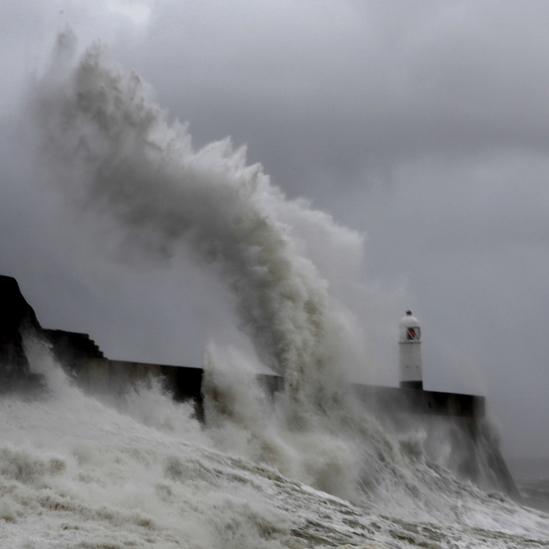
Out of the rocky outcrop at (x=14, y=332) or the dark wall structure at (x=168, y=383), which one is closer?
the rocky outcrop at (x=14, y=332)

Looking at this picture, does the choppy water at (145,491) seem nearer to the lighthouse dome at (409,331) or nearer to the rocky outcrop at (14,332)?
the rocky outcrop at (14,332)

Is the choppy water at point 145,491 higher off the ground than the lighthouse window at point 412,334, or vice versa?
the lighthouse window at point 412,334

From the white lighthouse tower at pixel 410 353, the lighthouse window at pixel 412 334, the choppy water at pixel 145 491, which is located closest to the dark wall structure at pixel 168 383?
the choppy water at pixel 145 491

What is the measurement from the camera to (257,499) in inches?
364

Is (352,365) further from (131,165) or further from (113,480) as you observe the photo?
(113,480)

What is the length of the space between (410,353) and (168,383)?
9627mm

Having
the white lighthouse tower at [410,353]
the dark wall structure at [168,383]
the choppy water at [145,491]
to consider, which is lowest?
the choppy water at [145,491]

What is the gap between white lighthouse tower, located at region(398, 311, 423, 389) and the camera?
20188 mm

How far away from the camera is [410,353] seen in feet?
67.4

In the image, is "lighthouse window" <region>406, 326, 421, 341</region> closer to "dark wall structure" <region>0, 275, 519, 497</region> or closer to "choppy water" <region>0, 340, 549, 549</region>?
"dark wall structure" <region>0, 275, 519, 497</region>

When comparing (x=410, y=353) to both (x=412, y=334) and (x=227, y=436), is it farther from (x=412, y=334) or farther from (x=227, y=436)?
(x=227, y=436)

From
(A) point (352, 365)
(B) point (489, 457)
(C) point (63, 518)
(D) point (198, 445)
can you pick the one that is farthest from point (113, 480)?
(B) point (489, 457)

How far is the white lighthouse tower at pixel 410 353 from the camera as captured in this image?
20.2m

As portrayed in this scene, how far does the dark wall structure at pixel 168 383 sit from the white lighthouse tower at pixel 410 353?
31.7 inches
